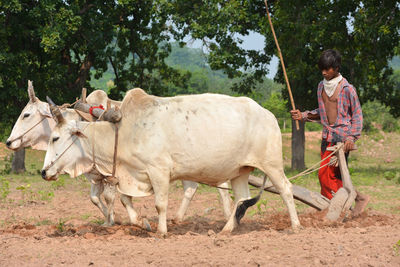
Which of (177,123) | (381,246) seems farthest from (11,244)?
(381,246)

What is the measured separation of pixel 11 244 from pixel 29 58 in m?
11.2

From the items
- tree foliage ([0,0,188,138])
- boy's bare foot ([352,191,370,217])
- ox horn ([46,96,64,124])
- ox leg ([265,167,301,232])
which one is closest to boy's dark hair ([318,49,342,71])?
ox leg ([265,167,301,232])

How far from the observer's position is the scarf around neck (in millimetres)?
6480

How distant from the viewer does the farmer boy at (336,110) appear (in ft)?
21.1

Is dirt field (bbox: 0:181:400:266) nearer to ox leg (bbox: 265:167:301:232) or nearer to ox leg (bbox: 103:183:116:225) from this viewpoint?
ox leg (bbox: 265:167:301:232)

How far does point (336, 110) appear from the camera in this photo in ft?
21.4

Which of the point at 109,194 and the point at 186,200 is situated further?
the point at 186,200

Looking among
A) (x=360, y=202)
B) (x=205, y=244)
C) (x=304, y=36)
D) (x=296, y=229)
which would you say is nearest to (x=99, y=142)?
(x=205, y=244)

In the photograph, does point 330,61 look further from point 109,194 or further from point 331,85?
point 109,194

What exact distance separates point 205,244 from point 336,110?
7.45ft

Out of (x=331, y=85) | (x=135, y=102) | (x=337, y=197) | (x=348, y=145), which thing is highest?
(x=331, y=85)

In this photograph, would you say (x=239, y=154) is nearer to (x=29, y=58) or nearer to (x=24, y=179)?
(x=24, y=179)

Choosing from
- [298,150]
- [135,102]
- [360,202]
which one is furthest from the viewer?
[298,150]

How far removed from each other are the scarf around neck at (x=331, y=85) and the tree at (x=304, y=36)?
751 centimetres
